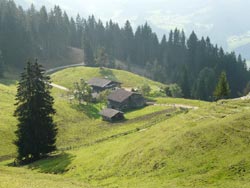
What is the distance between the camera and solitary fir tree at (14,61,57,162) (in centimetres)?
6319

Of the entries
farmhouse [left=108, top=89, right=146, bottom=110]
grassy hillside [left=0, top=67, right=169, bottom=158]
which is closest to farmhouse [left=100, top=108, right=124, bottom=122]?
grassy hillside [left=0, top=67, right=169, bottom=158]

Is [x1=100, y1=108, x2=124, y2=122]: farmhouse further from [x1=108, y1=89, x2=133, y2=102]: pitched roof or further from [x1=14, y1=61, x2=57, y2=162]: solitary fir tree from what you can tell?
[x1=14, y1=61, x2=57, y2=162]: solitary fir tree

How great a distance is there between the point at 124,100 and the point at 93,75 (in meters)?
48.4

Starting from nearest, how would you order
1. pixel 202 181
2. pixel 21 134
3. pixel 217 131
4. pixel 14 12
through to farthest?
pixel 202 181
pixel 217 131
pixel 21 134
pixel 14 12

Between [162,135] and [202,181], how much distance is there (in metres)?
17.4

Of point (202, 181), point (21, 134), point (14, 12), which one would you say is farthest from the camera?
point (14, 12)

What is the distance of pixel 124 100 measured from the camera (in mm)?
112312

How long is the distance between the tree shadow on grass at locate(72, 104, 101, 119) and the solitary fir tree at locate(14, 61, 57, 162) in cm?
3928

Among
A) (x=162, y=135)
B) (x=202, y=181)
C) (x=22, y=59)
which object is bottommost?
(x=202, y=181)

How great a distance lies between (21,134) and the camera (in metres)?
63.3

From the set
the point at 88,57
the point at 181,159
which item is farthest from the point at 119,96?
the point at 181,159

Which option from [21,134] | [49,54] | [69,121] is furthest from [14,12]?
[21,134]

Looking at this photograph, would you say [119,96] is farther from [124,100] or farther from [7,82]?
[7,82]

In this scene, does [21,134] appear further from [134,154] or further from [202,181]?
[202,181]
